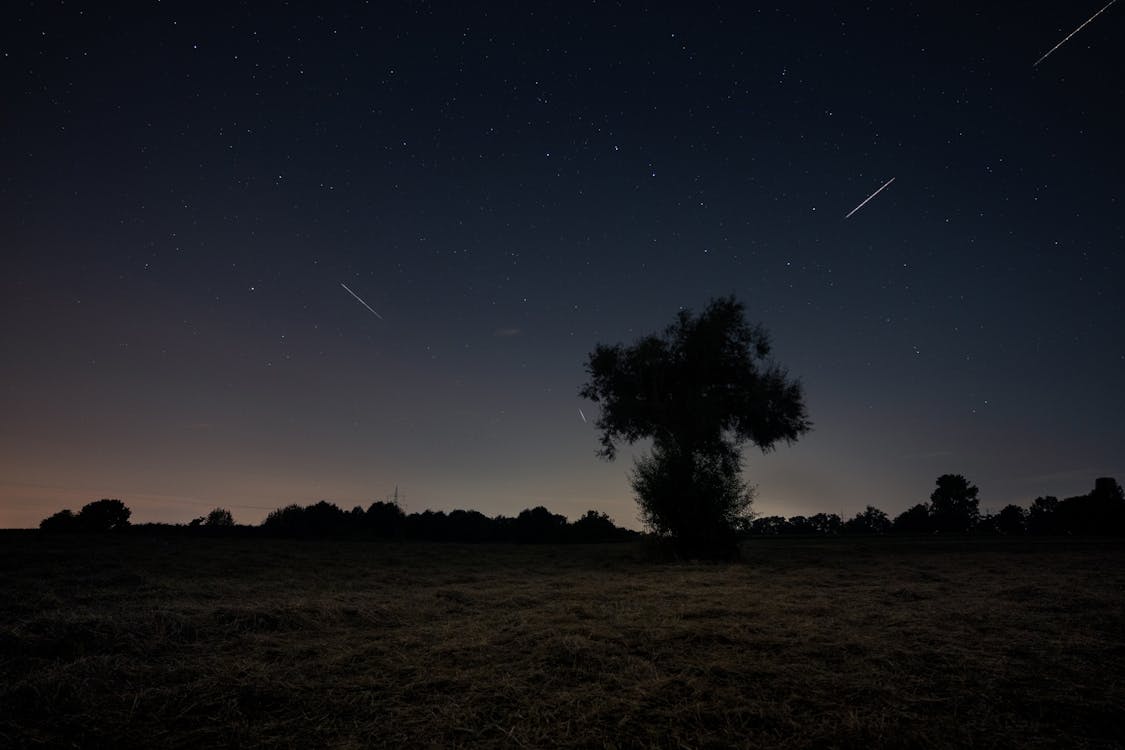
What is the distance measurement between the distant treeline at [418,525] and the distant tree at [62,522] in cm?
272

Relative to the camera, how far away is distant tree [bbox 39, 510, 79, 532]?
2766cm

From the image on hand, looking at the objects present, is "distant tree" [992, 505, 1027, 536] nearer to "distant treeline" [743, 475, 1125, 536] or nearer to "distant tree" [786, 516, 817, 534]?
"distant treeline" [743, 475, 1125, 536]

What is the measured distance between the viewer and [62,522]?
29266mm

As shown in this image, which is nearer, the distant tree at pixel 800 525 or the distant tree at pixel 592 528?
the distant tree at pixel 592 528

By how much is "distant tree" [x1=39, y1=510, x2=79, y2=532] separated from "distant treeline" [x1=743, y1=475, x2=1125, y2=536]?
59.4 metres

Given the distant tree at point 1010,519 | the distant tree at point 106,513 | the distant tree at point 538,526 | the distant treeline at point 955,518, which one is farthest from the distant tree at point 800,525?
the distant tree at point 106,513

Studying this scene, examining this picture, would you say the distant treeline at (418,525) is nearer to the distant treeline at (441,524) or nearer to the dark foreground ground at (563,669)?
the distant treeline at (441,524)

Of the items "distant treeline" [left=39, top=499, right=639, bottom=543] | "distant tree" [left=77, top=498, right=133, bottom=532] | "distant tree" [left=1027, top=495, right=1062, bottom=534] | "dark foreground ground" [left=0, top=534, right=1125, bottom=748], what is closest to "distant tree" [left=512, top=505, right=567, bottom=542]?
"distant treeline" [left=39, top=499, right=639, bottom=543]

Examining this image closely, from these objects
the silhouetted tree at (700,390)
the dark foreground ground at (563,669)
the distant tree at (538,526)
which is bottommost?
the dark foreground ground at (563,669)

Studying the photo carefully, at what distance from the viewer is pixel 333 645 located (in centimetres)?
522

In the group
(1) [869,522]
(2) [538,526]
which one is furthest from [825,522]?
(2) [538,526]

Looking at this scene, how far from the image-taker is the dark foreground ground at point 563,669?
127 inches

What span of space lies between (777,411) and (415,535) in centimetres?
3299

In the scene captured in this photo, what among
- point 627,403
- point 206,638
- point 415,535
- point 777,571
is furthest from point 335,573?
point 415,535
